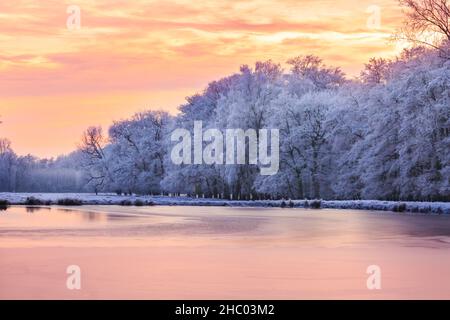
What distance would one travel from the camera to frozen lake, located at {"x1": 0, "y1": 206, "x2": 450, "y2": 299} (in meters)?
15.1

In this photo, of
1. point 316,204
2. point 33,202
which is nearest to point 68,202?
point 33,202

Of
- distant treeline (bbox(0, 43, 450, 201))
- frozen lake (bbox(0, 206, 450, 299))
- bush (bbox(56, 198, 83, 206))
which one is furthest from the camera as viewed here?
bush (bbox(56, 198, 83, 206))

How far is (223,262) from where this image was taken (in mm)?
19891

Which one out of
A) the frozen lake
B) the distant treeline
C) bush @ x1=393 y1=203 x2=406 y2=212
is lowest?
the frozen lake

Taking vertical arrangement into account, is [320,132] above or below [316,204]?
above

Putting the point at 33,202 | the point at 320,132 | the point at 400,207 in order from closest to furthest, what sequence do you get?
1. the point at 400,207
2. the point at 33,202
3. the point at 320,132

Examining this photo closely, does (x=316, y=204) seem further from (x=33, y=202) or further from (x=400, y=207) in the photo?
(x=33, y=202)

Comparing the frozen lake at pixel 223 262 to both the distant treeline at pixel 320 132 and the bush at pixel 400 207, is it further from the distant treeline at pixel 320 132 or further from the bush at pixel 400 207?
the distant treeline at pixel 320 132

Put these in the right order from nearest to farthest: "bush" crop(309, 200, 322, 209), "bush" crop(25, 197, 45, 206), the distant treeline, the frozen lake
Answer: the frozen lake → the distant treeline → "bush" crop(309, 200, 322, 209) → "bush" crop(25, 197, 45, 206)

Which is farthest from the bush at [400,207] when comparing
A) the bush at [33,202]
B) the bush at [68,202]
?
the bush at [33,202]

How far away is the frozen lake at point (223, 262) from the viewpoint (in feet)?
49.5

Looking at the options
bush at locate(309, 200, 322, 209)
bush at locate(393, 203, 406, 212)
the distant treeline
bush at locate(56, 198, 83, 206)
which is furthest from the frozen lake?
bush at locate(56, 198, 83, 206)

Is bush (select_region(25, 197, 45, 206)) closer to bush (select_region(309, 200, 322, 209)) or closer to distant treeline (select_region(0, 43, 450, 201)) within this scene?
distant treeline (select_region(0, 43, 450, 201))
